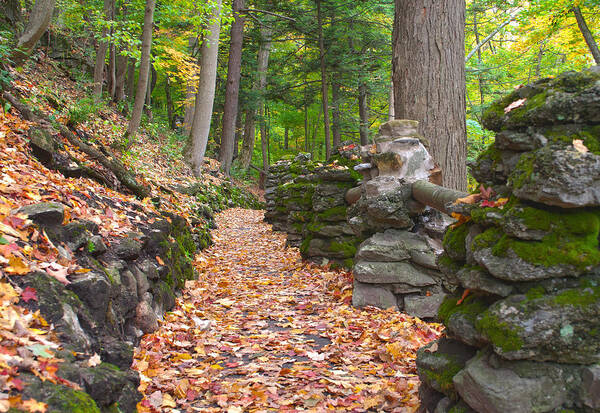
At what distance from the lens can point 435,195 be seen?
14.6ft

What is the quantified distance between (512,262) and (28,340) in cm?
251

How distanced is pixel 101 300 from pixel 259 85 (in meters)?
21.3

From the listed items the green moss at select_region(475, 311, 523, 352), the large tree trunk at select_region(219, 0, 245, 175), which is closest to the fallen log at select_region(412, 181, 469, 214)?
the green moss at select_region(475, 311, 523, 352)

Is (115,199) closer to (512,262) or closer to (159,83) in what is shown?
(512,262)

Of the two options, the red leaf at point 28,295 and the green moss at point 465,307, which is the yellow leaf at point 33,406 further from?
the green moss at point 465,307

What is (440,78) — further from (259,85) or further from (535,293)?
(259,85)

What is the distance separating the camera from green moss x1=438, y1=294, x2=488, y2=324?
→ 2410mm

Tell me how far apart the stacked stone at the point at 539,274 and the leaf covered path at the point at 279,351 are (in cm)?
92

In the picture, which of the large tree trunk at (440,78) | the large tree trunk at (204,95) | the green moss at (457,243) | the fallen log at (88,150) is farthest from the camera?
the large tree trunk at (204,95)

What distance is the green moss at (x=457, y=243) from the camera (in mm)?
2766

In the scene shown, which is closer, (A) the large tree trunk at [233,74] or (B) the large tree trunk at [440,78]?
(B) the large tree trunk at [440,78]

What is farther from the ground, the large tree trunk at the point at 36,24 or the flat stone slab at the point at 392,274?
the large tree trunk at the point at 36,24

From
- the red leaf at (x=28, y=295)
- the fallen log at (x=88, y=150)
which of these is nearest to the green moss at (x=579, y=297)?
the red leaf at (x=28, y=295)

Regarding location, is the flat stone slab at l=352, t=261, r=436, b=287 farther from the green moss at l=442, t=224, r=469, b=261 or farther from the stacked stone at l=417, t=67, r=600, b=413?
the stacked stone at l=417, t=67, r=600, b=413
